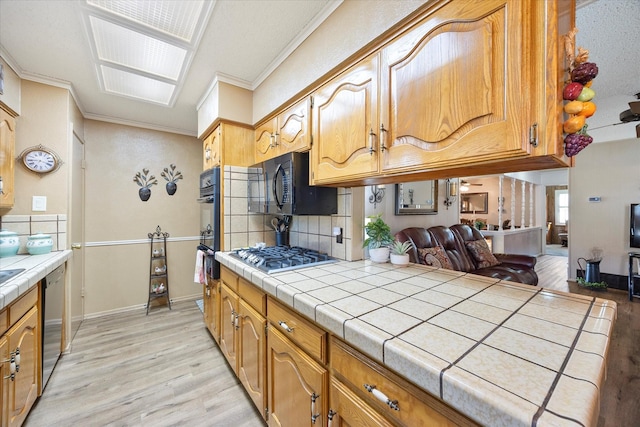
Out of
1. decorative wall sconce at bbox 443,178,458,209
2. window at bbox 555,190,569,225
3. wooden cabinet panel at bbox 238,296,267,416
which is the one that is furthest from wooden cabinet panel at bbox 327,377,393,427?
window at bbox 555,190,569,225

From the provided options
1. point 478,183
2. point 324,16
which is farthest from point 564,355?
point 478,183

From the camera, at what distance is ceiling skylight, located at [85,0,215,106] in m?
1.44

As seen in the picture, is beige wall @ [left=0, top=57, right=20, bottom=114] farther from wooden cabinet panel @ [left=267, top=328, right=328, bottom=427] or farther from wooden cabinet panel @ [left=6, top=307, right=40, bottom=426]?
wooden cabinet panel @ [left=267, top=328, right=328, bottom=427]

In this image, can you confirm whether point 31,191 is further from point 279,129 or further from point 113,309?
point 279,129

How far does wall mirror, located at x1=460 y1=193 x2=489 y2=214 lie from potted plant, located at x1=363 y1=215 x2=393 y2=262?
6954mm

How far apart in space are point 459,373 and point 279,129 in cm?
188

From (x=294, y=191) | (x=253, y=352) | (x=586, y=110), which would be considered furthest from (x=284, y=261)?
(x=586, y=110)

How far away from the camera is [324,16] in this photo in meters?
1.51

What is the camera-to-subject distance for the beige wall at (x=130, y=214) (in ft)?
9.75

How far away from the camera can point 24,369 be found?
1443 mm

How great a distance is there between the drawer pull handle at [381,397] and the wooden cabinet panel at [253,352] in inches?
29.9

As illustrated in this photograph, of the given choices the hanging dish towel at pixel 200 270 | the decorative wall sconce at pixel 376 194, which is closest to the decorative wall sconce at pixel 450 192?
the decorative wall sconce at pixel 376 194

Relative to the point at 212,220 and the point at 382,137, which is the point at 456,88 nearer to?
the point at 382,137

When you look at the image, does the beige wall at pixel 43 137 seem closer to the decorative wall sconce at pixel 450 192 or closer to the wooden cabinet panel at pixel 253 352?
the wooden cabinet panel at pixel 253 352
